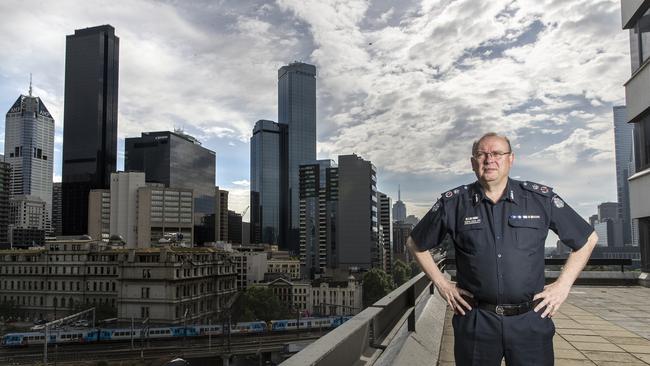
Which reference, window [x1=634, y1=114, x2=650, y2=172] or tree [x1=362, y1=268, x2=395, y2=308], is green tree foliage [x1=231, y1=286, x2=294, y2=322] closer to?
tree [x1=362, y1=268, x2=395, y2=308]

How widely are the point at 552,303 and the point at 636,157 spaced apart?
58.9 feet

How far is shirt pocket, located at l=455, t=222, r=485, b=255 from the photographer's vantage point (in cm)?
314

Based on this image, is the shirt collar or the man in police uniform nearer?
the man in police uniform

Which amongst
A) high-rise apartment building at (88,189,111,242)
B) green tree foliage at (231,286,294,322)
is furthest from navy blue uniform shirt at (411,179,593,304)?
high-rise apartment building at (88,189,111,242)

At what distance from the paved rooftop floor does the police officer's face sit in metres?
3.44

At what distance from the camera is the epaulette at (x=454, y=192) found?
133 inches

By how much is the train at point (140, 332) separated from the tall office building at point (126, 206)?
104 meters

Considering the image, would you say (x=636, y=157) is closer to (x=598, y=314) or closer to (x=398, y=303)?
(x=598, y=314)

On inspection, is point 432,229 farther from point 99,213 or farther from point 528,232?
point 99,213

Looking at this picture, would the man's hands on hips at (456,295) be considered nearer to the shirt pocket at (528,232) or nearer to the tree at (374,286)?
the shirt pocket at (528,232)

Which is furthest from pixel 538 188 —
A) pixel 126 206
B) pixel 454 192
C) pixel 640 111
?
pixel 126 206

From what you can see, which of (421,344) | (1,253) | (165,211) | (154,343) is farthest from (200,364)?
(165,211)

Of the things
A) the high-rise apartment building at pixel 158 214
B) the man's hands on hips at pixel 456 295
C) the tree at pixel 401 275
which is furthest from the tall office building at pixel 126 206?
the man's hands on hips at pixel 456 295

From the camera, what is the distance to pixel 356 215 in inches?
7475
